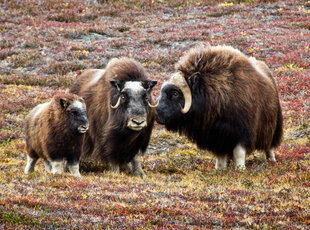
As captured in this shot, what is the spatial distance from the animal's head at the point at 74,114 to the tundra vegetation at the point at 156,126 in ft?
3.02

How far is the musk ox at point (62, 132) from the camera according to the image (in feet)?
25.5

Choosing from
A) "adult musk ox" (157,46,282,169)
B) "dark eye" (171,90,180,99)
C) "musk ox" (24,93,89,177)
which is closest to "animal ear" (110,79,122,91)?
"musk ox" (24,93,89,177)

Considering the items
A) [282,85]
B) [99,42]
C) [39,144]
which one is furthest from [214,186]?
[99,42]

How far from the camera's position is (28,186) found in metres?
6.33

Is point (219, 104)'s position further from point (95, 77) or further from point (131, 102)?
point (95, 77)

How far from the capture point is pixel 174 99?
848 cm

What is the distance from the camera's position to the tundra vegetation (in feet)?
16.6

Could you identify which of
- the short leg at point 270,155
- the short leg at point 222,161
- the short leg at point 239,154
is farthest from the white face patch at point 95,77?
the short leg at point 270,155

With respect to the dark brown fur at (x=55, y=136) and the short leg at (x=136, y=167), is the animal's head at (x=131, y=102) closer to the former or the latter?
the dark brown fur at (x=55, y=136)

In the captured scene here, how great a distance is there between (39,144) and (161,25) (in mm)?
19021

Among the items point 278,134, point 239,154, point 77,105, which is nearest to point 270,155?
point 278,134

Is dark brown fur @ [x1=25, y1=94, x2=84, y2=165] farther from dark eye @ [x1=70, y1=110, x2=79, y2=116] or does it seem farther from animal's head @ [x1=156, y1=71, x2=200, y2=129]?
animal's head @ [x1=156, y1=71, x2=200, y2=129]

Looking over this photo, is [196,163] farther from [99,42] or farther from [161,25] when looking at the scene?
[161,25]

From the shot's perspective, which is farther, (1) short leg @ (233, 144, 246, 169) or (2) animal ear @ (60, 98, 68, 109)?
(1) short leg @ (233, 144, 246, 169)
